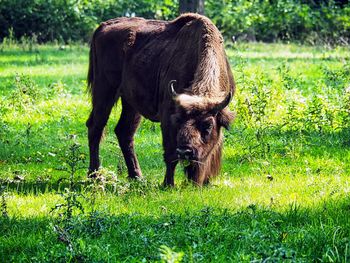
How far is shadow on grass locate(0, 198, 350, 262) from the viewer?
5.49 meters

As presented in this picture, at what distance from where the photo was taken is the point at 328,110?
36.4 ft

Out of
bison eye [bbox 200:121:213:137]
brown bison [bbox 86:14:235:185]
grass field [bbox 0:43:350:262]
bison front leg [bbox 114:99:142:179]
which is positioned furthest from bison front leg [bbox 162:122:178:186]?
bison front leg [bbox 114:99:142:179]

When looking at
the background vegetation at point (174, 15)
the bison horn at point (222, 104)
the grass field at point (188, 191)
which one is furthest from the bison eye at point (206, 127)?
the background vegetation at point (174, 15)

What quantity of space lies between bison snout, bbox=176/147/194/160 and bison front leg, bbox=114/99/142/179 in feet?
5.84

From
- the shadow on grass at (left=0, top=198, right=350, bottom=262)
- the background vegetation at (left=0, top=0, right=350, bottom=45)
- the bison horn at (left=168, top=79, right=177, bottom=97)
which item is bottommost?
the background vegetation at (left=0, top=0, right=350, bottom=45)

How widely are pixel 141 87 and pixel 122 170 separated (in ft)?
3.54

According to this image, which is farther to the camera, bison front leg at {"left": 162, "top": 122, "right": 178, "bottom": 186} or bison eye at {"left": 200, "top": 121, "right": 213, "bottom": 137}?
bison front leg at {"left": 162, "top": 122, "right": 178, "bottom": 186}

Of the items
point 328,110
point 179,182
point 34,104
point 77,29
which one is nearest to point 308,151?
point 328,110

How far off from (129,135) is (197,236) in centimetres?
440

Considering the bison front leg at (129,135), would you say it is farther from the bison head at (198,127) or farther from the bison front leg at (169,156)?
the bison head at (198,127)

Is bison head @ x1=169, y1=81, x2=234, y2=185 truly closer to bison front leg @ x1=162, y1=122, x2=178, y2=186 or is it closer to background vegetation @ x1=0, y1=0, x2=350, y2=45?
bison front leg @ x1=162, y1=122, x2=178, y2=186

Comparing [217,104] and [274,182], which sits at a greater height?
[217,104]

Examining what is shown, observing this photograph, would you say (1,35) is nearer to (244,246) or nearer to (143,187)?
(143,187)

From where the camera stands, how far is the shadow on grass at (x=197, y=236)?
216 inches
